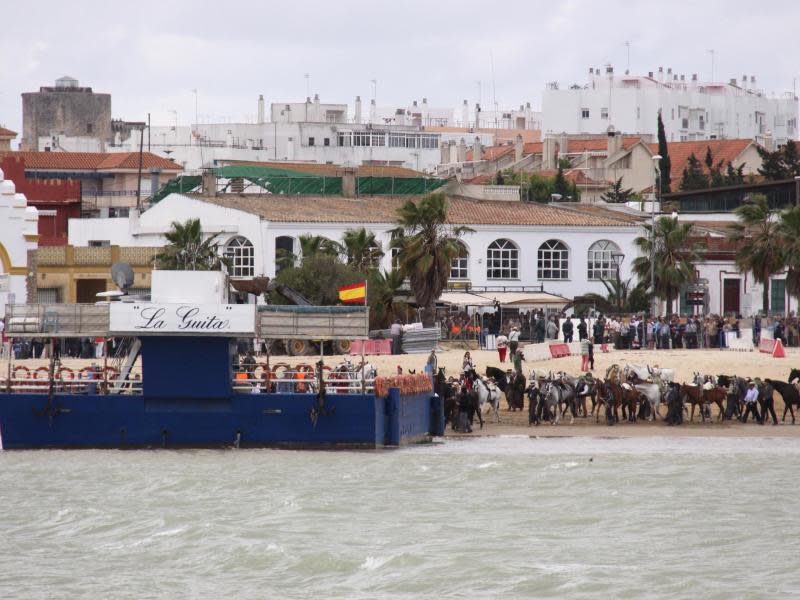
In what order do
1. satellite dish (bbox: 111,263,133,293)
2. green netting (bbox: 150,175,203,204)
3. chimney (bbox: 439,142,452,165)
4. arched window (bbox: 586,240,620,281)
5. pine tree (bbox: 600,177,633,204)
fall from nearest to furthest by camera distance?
satellite dish (bbox: 111,263,133,293)
arched window (bbox: 586,240,620,281)
green netting (bbox: 150,175,203,204)
pine tree (bbox: 600,177,633,204)
chimney (bbox: 439,142,452,165)

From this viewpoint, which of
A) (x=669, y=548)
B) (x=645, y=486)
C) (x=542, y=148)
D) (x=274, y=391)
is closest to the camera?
(x=669, y=548)

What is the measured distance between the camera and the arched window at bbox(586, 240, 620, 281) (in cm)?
7400

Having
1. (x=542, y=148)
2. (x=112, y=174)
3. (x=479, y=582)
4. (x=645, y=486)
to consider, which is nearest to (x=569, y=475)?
(x=645, y=486)

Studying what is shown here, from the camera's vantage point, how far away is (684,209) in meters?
90.2

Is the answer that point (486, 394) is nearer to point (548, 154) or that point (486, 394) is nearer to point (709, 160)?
point (709, 160)

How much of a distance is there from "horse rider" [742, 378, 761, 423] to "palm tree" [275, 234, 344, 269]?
2530 centimetres

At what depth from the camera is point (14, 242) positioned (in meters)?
59.7

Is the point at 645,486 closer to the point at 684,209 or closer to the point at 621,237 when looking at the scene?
the point at 621,237

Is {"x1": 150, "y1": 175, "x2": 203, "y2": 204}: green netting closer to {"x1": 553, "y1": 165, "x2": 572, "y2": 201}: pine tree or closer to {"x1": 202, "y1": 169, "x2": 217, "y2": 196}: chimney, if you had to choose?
{"x1": 202, "y1": 169, "x2": 217, "y2": 196}: chimney

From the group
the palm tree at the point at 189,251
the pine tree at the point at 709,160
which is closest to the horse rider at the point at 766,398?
the palm tree at the point at 189,251

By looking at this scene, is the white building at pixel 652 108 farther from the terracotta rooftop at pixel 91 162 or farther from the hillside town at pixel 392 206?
the terracotta rooftop at pixel 91 162

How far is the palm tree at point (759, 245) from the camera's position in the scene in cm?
6222

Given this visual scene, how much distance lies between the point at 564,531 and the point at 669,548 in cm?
224

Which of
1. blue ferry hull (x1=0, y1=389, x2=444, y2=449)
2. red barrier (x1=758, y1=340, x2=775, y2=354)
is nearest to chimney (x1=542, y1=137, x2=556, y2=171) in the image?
red barrier (x1=758, y1=340, x2=775, y2=354)
